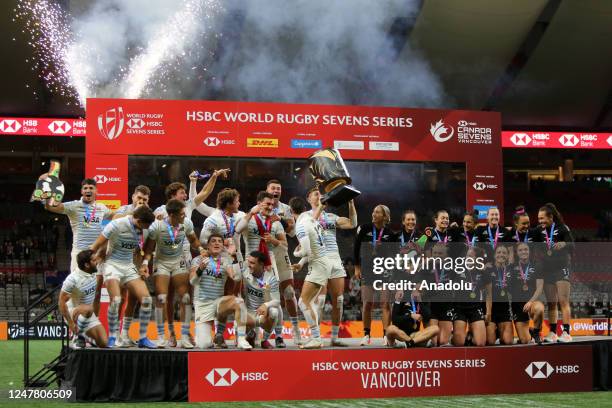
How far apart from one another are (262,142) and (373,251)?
667cm

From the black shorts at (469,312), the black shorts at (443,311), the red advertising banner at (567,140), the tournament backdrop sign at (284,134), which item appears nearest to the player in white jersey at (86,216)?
the black shorts at (443,311)

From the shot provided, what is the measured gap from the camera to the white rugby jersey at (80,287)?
10.0 meters

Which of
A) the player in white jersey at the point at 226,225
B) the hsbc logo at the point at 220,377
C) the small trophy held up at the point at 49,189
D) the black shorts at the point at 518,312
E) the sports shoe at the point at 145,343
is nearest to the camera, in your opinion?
the hsbc logo at the point at 220,377

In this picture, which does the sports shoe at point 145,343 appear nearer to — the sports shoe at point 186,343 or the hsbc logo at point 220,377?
the sports shoe at point 186,343

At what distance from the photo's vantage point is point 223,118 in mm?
17109

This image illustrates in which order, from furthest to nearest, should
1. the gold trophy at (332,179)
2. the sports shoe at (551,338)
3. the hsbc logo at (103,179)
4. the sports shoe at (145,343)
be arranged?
the hsbc logo at (103,179), the sports shoe at (551,338), the sports shoe at (145,343), the gold trophy at (332,179)

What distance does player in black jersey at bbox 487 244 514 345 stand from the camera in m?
11.0

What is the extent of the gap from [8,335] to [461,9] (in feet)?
52.8

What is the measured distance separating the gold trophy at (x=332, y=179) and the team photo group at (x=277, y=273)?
42cm

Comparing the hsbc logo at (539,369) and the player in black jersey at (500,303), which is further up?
the player in black jersey at (500,303)

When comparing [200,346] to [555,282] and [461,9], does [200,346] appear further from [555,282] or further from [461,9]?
→ [461,9]

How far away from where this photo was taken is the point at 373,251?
11.1 m

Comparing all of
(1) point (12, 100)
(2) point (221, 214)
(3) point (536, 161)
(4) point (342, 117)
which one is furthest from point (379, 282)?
(3) point (536, 161)

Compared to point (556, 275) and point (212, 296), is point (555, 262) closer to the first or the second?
point (556, 275)
